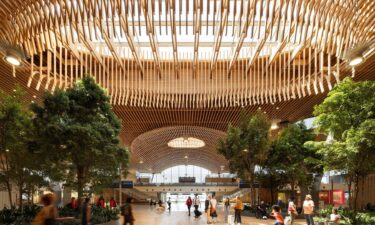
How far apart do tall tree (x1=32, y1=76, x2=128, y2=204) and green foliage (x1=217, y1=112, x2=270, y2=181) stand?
36.2 feet

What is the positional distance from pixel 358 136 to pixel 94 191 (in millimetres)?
10552

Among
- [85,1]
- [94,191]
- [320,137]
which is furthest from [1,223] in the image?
[320,137]

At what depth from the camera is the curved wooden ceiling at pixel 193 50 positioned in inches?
588

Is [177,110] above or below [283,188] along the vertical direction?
above

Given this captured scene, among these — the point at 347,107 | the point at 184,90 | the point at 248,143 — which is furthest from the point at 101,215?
the point at 347,107

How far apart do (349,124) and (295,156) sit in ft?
A: 38.5

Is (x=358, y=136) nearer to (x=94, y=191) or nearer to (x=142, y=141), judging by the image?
(x=94, y=191)

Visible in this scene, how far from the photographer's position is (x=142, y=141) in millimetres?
49406

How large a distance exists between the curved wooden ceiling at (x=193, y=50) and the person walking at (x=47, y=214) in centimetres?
685

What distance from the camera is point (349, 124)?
16.9 metres

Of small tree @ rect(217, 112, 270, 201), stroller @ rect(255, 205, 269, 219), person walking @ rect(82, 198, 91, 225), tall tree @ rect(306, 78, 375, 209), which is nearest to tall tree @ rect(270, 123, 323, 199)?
small tree @ rect(217, 112, 270, 201)

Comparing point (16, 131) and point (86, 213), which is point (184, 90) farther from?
point (86, 213)

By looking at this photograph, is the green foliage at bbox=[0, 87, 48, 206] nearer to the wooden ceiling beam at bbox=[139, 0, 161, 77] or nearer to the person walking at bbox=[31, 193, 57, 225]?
the wooden ceiling beam at bbox=[139, 0, 161, 77]

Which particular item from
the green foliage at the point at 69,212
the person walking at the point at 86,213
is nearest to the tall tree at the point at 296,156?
the green foliage at the point at 69,212
